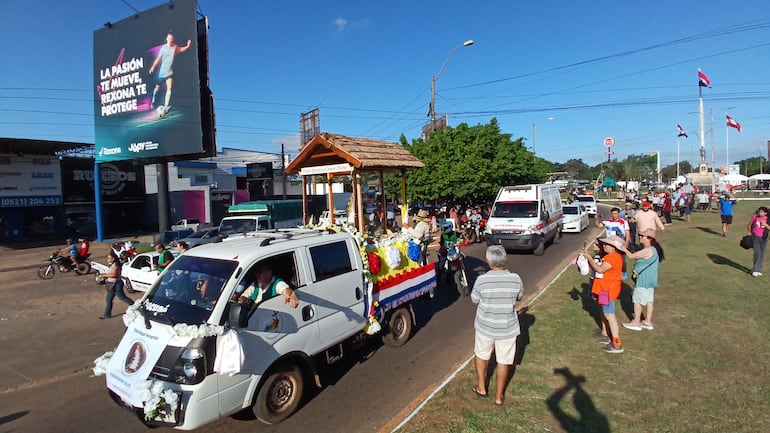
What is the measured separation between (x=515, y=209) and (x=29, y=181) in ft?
99.1

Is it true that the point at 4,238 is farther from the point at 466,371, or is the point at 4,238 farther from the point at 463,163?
the point at 466,371

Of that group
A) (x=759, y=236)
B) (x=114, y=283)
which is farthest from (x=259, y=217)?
(x=759, y=236)

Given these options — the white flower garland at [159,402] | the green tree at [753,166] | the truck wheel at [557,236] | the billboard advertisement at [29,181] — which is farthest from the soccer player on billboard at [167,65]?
the green tree at [753,166]

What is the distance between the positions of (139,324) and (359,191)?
436cm

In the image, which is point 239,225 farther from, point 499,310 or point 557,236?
point 499,310

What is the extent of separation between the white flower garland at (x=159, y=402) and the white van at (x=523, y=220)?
12841 millimetres

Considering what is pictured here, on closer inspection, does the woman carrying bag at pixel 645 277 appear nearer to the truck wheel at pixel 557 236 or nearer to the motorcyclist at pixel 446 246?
the motorcyclist at pixel 446 246

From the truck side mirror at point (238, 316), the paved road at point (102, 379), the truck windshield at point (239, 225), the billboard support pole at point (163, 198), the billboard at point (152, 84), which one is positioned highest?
the billboard at point (152, 84)

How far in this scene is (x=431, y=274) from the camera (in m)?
7.43

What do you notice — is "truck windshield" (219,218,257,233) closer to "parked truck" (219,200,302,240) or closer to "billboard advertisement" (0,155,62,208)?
"parked truck" (219,200,302,240)

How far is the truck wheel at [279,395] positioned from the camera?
414 cm

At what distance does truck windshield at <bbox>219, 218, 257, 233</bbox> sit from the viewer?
18.0 metres

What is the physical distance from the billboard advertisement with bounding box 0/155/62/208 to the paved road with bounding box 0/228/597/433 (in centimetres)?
2294

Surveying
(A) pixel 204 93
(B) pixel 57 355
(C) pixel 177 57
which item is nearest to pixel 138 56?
(C) pixel 177 57
